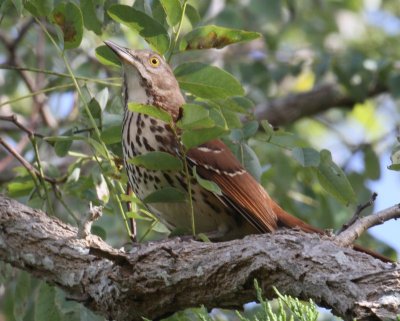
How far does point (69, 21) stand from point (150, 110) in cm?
59

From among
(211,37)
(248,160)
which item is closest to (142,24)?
(211,37)

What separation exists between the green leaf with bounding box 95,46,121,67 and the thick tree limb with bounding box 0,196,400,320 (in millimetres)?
684

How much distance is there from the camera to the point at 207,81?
3496mm

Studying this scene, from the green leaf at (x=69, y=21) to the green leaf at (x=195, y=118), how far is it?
622 mm

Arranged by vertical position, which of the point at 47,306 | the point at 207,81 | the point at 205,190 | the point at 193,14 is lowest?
the point at 47,306

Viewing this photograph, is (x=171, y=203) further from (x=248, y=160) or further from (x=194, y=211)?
(x=248, y=160)

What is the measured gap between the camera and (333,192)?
11.6 ft

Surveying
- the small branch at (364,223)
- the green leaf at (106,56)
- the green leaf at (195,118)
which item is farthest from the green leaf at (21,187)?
the small branch at (364,223)

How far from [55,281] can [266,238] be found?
78 centimetres

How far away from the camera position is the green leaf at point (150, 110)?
296 centimetres

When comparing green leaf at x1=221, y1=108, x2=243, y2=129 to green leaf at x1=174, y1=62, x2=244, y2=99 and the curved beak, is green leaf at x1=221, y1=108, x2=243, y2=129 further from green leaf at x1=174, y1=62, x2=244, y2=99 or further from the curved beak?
the curved beak

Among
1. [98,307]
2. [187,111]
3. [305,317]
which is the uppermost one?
[187,111]

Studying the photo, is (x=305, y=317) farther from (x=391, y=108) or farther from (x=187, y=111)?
(x=391, y=108)

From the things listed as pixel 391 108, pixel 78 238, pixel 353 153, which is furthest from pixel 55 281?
pixel 391 108
